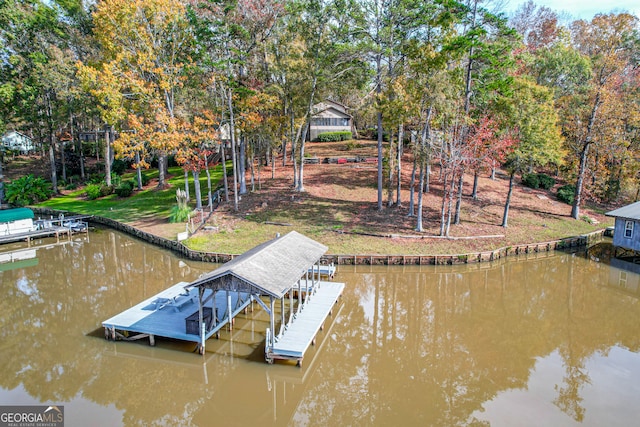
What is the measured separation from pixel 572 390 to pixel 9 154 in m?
65.0

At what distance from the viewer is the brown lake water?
12023 mm

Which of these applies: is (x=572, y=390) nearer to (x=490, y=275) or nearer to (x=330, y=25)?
(x=490, y=275)

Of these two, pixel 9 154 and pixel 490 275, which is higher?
pixel 9 154

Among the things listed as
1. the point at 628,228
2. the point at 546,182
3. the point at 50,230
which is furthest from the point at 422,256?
the point at 50,230

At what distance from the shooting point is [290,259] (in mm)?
16797

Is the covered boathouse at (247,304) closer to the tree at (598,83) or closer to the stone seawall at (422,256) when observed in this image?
the stone seawall at (422,256)

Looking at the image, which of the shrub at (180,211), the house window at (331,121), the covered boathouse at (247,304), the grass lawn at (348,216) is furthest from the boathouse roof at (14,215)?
the house window at (331,121)

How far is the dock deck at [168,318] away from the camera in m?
15.3

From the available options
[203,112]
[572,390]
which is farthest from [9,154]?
[572,390]

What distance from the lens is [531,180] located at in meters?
40.2

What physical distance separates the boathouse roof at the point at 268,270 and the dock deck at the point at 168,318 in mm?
1842

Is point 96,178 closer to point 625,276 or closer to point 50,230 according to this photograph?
point 50,230

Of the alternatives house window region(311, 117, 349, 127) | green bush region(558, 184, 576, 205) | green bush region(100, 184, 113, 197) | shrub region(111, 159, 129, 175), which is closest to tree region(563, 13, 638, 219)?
green bush region(558, 184, 576, 205)

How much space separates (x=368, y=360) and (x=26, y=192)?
42459 millimetres
